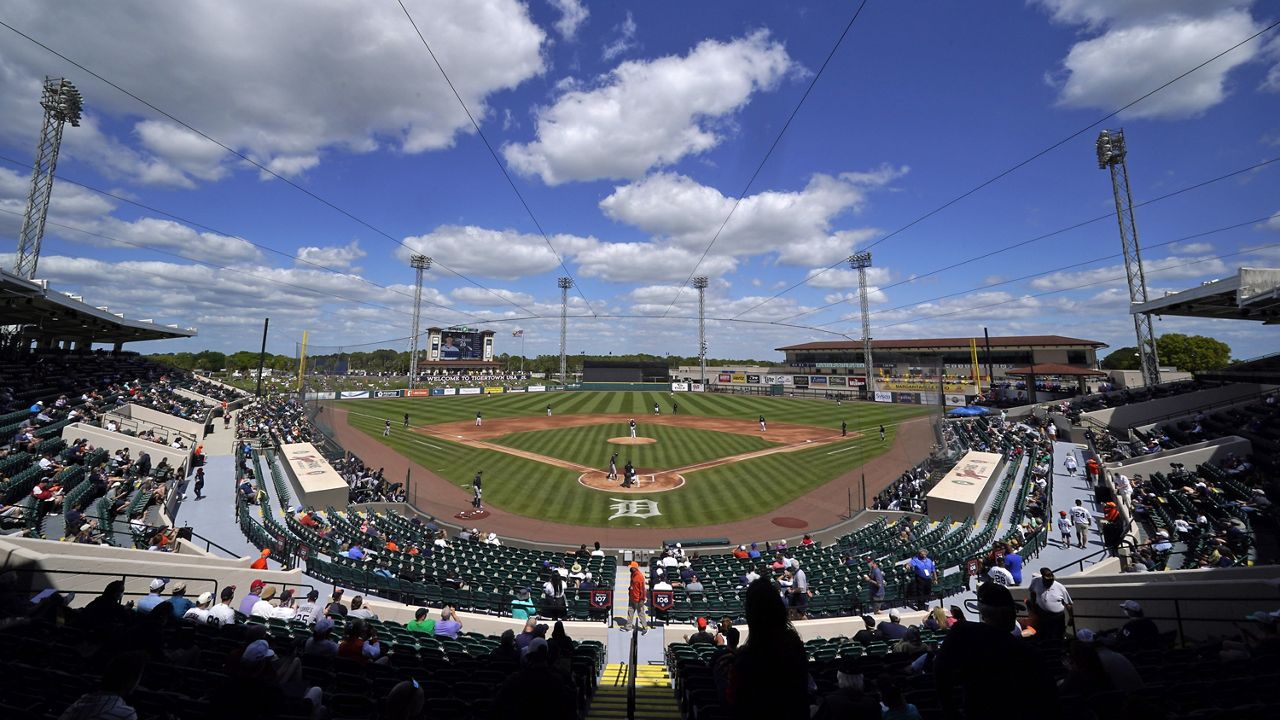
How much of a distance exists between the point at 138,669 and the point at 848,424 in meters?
51.1

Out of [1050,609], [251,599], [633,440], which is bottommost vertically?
[251,599]

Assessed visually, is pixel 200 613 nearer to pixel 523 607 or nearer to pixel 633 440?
pixel 523 607

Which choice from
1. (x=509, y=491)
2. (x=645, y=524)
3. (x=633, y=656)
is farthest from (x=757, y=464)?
(x=633, y=656)

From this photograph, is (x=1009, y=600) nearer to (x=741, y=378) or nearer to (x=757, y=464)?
(x=757, y=464)

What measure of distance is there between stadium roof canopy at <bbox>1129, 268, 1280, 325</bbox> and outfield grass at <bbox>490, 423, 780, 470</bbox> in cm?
2380

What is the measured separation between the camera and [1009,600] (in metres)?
4.11

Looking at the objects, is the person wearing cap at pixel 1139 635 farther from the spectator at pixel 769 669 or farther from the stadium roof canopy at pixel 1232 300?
the stadium roof canopy at pixel 1232 300

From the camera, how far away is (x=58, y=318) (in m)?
31.4

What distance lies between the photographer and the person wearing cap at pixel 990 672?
3160mm

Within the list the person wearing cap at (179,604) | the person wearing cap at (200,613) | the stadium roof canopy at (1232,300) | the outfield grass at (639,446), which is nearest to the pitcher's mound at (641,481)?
the outfield grass at (639,446)

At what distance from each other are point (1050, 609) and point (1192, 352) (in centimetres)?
11082

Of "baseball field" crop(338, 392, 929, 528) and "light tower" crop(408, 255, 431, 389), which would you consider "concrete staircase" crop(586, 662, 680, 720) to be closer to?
"baseball field" crop(338, 392, 929, 528)

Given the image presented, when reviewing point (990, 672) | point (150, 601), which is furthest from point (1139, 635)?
point (150, 601)

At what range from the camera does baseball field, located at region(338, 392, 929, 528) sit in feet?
79.2
